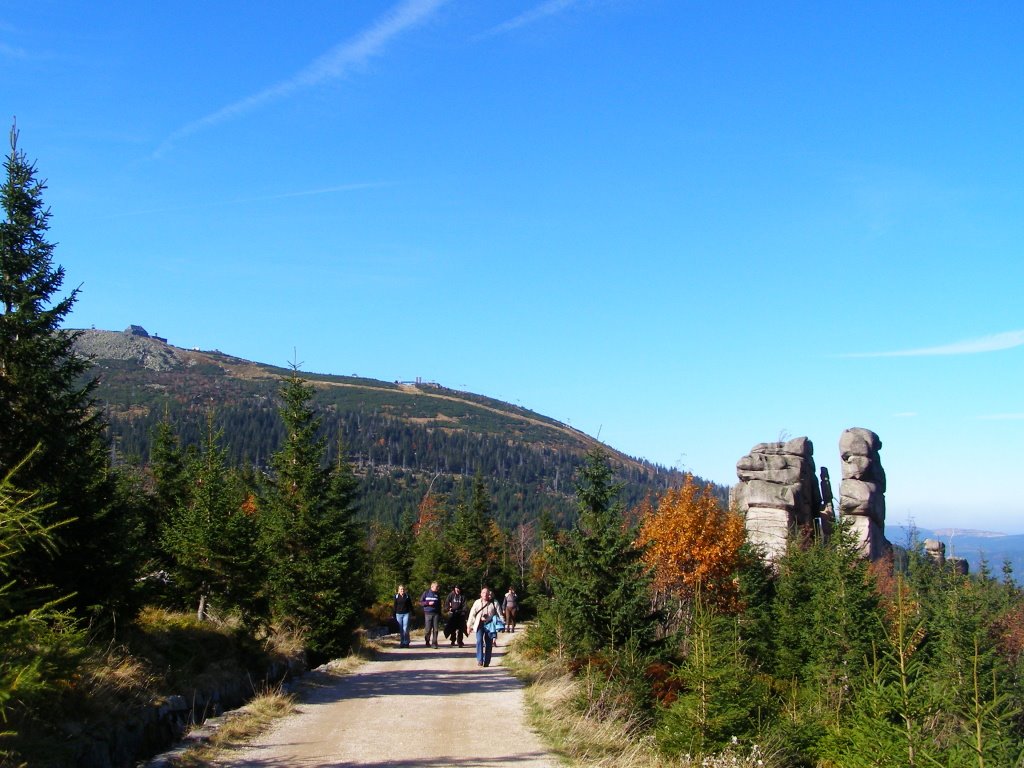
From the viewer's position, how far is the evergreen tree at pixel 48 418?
11844 mm

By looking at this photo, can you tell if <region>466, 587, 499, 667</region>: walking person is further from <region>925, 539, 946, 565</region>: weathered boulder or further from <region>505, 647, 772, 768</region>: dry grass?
<region>925, 539, 946, 565</region>: weathered boulder

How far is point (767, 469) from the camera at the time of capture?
56531 millimetres

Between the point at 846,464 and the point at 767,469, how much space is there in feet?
20.9

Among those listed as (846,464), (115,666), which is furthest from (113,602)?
(846,464)

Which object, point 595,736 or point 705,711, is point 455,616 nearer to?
point 595,736

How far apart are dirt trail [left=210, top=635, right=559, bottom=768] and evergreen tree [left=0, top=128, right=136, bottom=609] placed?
3819mm

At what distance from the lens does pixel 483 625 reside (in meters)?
19.1

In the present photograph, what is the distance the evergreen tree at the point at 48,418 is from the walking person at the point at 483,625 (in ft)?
27.5

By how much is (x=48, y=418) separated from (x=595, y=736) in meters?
9.03

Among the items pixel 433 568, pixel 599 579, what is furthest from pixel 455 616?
pixel 433 568

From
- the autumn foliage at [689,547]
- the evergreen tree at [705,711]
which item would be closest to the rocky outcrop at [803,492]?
the autumn foliage at [689,547]

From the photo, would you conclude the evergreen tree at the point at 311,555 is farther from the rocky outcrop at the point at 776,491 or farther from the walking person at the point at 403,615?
the rocky outcrop at the point at 776,491

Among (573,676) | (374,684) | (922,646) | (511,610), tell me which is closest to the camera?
(573,676)

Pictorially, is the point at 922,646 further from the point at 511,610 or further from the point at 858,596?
the point at 511,610
